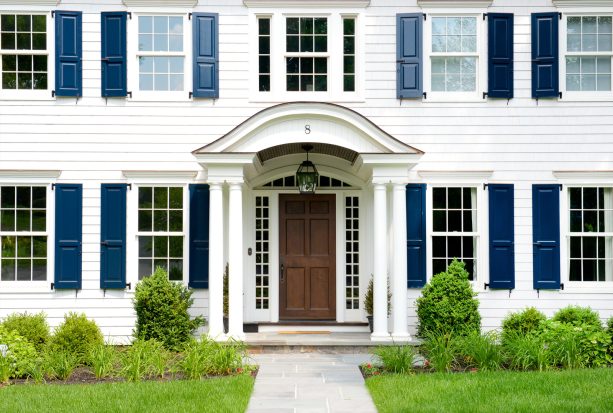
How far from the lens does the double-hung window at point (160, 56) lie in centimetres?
1407

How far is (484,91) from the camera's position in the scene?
14.1 metres

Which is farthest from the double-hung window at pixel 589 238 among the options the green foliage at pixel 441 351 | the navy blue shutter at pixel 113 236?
the navy blue shutter at pixel 113 236

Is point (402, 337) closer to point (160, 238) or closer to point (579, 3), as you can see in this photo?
point (160, 238)

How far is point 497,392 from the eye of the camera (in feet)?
30.8

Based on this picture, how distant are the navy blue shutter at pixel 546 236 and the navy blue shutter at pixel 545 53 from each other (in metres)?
1.77

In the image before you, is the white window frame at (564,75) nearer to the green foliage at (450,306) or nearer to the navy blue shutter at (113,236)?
the green foliage at (450,306)

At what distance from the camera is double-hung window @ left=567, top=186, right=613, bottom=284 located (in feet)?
46.4

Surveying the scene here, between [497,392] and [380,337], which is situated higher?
[380,337]

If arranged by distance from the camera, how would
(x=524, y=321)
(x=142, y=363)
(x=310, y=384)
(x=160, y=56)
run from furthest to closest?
(x=160, y=56) < (x=524, y=321) < (x=142, y=363) < (x=310, y=384)

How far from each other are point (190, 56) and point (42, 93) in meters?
2.76

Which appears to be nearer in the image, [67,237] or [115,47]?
[67,237]

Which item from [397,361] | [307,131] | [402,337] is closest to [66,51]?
[307,131]

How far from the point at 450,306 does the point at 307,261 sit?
3.27 meters

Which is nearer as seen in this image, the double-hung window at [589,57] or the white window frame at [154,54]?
the white window frame at [154,54]
